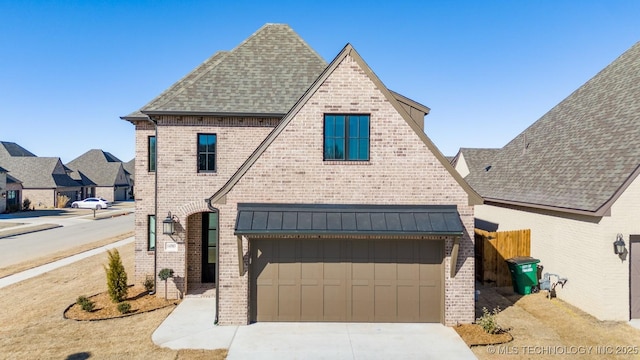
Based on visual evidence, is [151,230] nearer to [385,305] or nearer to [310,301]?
[310,301]

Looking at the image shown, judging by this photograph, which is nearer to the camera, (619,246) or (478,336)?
(478,336)

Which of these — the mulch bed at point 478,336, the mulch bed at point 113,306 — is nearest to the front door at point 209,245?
the mulch bed at point 113,306

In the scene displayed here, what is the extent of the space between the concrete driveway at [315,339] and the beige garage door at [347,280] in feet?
1.22

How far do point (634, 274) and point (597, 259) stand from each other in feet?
3.80

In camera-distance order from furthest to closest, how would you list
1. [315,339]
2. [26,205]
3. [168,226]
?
[26,205] → [168,226] → [315,339]

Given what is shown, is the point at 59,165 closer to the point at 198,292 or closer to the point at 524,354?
the point at 198,292

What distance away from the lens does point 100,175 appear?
2335 inches

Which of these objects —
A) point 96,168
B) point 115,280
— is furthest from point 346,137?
point 96,168

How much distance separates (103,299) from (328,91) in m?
10.4

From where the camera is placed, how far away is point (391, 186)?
32.8 ft

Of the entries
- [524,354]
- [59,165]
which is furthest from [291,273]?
[59,165]

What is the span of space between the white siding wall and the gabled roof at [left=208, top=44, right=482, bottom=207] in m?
4.07

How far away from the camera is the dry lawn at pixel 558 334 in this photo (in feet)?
26.9

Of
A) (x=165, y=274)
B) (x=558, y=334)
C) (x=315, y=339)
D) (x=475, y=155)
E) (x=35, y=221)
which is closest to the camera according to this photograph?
(x=315, y=339)
